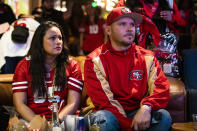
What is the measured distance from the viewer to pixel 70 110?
313cm

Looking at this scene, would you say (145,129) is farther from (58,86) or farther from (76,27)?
(76,27)

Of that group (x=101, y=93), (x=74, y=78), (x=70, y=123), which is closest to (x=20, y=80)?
(x=74, y=78)

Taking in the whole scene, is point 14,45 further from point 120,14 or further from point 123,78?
point 123,78

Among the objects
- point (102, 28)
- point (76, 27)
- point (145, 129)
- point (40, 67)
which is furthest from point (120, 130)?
point (76, 27)

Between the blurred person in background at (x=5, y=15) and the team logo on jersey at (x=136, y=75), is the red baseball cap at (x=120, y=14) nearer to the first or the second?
the team logo on jersey at (x=136, y=75)

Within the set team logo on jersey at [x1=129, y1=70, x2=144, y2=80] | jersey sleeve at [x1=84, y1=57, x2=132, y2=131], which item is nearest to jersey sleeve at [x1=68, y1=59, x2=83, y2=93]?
jersey sleeve at [x1=84, y1=57, x2=132, y2=131]

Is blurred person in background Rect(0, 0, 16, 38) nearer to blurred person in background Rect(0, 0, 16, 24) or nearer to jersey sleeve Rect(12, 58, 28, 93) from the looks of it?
blurred person in background Rect(0, 0, 16, 24)

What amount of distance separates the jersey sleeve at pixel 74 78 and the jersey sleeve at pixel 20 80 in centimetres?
45

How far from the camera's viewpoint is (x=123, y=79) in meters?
2.92

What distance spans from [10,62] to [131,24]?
1997 mm

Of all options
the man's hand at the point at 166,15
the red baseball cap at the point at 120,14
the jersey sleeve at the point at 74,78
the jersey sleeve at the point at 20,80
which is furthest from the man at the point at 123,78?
the man's hand at the point at 166,15

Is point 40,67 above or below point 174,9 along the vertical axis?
below

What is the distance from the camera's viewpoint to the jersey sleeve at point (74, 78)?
3.26m

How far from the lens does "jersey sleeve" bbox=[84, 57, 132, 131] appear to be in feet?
8.91
